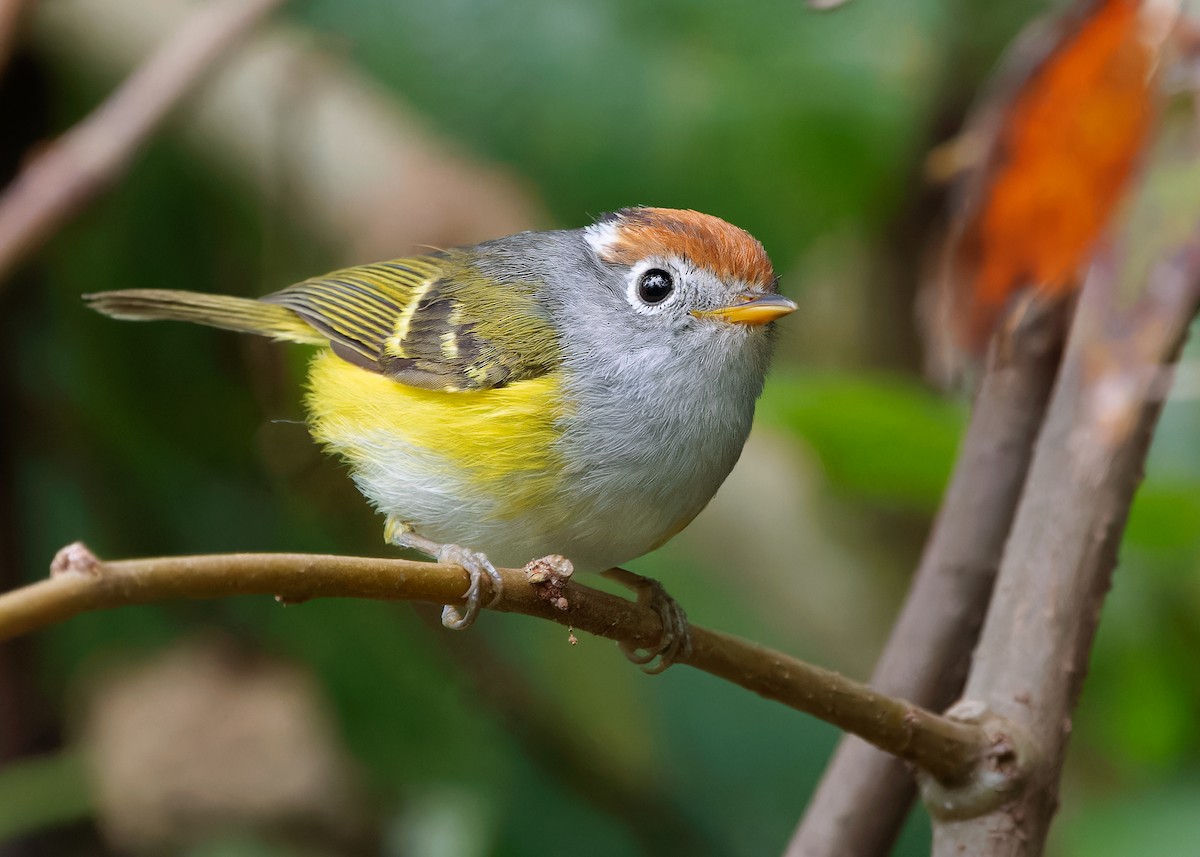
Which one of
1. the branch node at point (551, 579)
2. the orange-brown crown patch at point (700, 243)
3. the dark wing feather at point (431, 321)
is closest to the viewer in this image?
the branch node at point (551, 579)

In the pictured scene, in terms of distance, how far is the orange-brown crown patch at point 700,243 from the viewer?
194 centimetres

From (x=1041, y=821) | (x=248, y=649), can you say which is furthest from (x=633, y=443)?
(x=248, y=649)

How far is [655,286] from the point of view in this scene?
2111 mm

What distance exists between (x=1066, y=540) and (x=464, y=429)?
0.95 metres

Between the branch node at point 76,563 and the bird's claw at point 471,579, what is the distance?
50 centimetres

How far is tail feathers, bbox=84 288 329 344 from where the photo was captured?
2514 millimetres

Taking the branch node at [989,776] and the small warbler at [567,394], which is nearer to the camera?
the branch node at [989,776]

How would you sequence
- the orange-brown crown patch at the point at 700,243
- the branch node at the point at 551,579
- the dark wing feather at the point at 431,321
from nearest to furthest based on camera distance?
the branch node at the point at 551,579 < the orange-brown crown patch at the point at 700,243 < the dark wing feather at the point at 431,321

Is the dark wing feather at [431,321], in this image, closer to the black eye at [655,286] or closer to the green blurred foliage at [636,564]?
the black eye at [655,286]

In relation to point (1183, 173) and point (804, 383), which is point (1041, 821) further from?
point (804, 383)

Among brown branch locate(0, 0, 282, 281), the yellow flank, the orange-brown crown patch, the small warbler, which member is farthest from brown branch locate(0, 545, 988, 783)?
brown branch locate(0, 0, 282, 281)

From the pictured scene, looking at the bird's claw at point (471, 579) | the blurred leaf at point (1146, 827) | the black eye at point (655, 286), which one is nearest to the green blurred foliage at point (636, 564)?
the blurred leaf at point (1146, 827)

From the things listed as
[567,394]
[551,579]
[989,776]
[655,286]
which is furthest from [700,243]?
[989,776]

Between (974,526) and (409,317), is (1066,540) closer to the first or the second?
(974,526)
